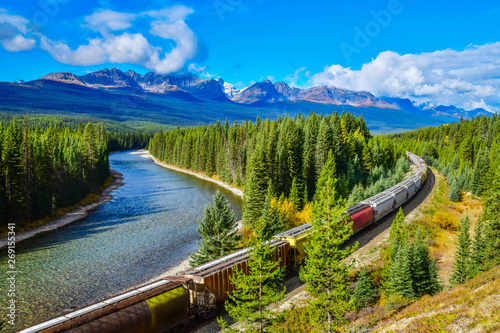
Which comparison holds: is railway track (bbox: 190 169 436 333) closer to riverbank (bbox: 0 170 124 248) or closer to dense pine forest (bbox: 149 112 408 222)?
dense pine forest (bbox: 149 112 408 222)

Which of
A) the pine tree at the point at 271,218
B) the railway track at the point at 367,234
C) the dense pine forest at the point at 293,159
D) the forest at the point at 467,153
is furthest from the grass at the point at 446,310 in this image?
the forest at the point at 467,153

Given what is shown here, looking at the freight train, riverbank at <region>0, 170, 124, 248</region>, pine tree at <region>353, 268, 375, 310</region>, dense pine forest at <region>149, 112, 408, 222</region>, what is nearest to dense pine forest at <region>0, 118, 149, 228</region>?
riverbank at <region>0, 170, 124, 248</region>

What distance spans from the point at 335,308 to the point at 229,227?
16.7 meters

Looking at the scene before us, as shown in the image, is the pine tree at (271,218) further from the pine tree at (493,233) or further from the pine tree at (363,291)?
the pine tree at (493,233)

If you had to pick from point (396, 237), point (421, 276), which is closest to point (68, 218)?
point (396, 237)

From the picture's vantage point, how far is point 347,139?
253 feet

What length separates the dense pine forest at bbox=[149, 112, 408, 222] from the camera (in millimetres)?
53344

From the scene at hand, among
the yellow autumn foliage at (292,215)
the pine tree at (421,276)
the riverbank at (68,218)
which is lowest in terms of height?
the riverbank at (68,218)

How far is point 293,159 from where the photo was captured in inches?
2420

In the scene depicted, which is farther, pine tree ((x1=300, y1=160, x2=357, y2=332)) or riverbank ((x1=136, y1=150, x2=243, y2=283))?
riverbank ((x1=136, y1=150, x2=243, y2=283))

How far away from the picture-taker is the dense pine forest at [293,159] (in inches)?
2100

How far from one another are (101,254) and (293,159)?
128 ft

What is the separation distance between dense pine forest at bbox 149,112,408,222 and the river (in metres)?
10.9

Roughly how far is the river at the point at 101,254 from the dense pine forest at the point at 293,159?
35.7 ft
